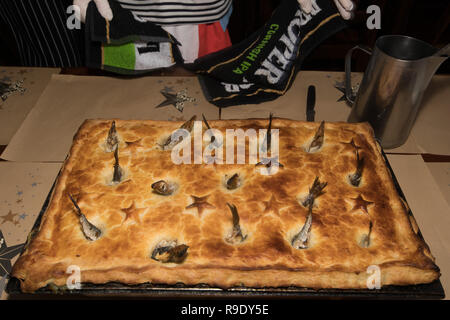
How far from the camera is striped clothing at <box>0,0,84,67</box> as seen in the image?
279cm

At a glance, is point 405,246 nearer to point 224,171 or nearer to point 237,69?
point 224,171

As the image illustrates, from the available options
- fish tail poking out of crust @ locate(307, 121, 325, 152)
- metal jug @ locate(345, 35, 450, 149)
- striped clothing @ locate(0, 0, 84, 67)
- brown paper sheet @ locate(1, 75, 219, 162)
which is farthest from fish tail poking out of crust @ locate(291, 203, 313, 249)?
striped clothing @ locate(0, 0, 84, 67)

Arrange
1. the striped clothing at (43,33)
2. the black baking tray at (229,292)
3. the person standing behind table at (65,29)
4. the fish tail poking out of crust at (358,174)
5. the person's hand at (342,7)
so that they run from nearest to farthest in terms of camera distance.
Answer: the black baking tray at (229,292) < the fish tail poking out of crust at (358,174) < the person's hand at (342,7) < the person standing behind table at (65,29) < the striped clothing at (43,33)

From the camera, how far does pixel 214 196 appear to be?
1568mm

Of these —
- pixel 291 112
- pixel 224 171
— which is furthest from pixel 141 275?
pixel 291 112

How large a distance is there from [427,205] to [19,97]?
301cm

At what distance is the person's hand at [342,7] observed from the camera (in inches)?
94.5

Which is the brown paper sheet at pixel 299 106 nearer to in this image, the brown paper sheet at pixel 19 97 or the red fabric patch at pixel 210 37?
the red fabric patch at pixel 210 37

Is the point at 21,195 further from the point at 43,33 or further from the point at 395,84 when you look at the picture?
the point at 395,84

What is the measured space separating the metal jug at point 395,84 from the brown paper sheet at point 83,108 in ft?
3.57

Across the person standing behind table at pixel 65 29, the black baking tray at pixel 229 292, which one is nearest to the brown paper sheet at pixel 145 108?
the person standing behind table at pixel 65 29

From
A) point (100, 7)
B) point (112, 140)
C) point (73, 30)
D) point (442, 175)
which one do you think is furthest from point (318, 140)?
point (73, 30)

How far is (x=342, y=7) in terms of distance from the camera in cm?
243

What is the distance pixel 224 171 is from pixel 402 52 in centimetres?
134
